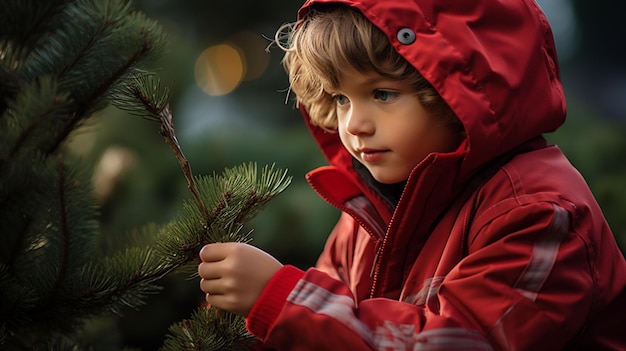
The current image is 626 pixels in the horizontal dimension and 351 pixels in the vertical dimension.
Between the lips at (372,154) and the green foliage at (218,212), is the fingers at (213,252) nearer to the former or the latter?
the green foliage at (218,212)

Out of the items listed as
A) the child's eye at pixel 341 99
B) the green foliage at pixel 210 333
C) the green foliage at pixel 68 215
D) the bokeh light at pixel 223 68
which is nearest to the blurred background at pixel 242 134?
the bokeh light at pixel 223 68

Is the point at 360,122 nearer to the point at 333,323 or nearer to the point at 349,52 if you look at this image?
the point at 349,52

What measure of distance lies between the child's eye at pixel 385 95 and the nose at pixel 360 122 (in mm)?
32

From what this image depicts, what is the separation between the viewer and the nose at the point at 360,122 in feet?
4.42

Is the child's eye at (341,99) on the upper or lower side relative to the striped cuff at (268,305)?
upper

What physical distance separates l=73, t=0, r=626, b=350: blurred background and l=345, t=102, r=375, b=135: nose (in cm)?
31

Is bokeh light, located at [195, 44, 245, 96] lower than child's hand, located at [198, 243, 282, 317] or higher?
A: lower

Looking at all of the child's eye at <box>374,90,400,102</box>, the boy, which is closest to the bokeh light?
the boy

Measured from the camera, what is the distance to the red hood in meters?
1.31

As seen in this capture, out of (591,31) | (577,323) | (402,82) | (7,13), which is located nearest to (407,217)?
(402,82)

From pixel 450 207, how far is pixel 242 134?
1607 millimetres

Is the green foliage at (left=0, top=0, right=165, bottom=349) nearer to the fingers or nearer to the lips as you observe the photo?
the fingers

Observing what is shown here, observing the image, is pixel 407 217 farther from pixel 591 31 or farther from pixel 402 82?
pixel 591 31

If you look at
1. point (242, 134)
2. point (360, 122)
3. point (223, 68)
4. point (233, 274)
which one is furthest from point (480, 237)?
point (223, 68)
